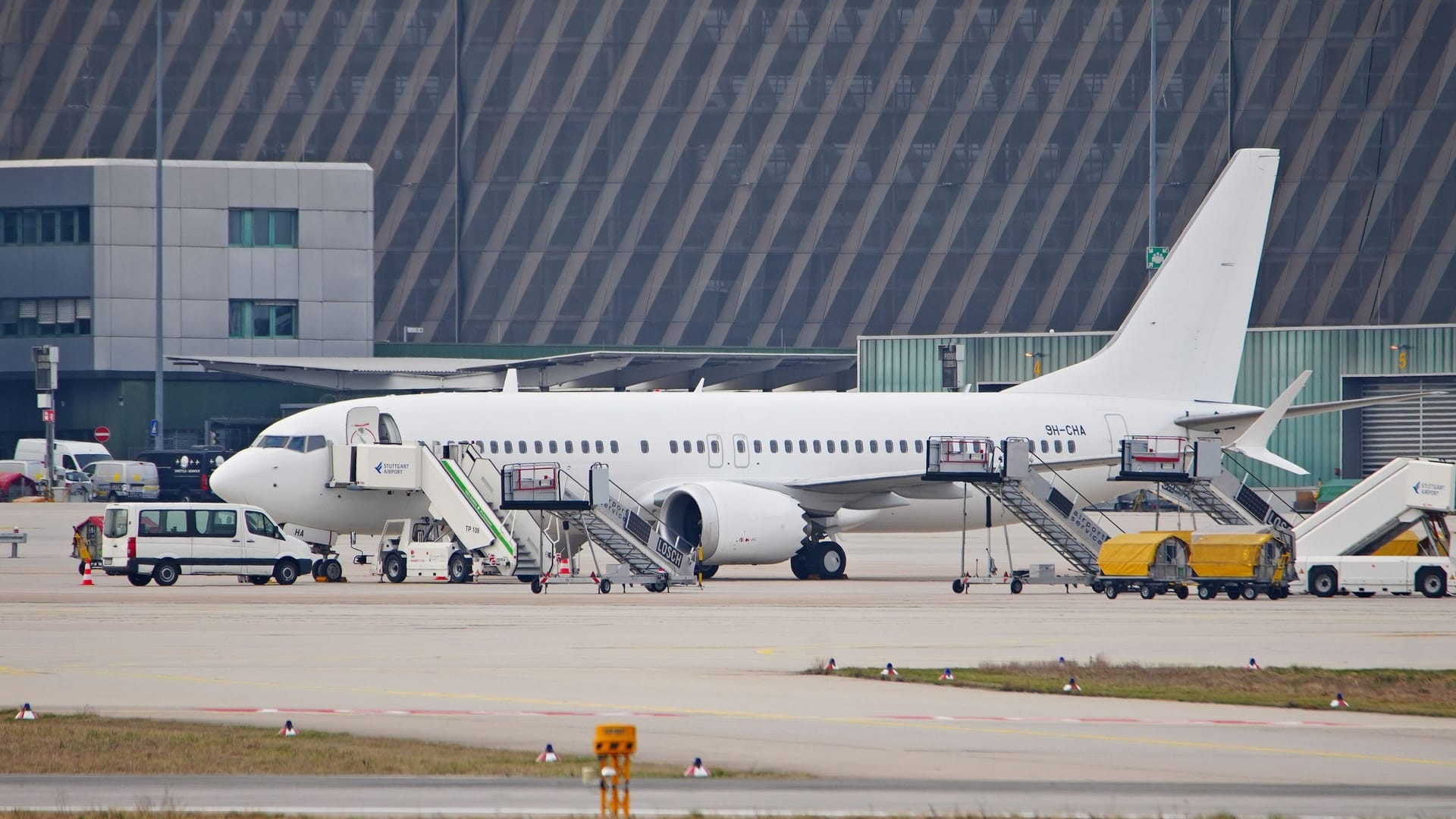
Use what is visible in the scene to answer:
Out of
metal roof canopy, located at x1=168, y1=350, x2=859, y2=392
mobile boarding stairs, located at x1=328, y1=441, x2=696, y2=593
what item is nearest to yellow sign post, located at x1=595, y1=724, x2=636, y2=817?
mobile boarding stairs, located at x1=328, y1=441, x2=696, y2=593

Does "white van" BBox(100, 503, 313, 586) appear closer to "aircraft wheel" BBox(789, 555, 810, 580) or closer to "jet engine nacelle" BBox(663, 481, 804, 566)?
"jet engine nacelle" BBox(663, 481, 804, 566)

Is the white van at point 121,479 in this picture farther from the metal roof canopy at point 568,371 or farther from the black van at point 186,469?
the metal roof canopy at point 568,371

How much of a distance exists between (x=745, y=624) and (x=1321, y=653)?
8.55 meters

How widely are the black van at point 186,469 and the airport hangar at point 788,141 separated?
28.1m

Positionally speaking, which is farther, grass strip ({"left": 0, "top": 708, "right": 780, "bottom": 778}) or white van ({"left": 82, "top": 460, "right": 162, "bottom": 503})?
white van ({"left": 82, "top": 460, "right": 162, "bottom": 503})

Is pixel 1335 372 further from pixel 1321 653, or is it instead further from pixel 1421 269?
pixel 1321 653

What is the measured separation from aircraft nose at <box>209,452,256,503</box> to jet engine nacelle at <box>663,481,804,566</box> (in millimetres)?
8860

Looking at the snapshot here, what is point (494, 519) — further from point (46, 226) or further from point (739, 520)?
point (46, 226)

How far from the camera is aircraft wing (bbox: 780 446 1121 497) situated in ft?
141

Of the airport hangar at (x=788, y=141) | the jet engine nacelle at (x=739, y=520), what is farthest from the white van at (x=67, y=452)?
the jet engine nacelle at (x=739, y=520)

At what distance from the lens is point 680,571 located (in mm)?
40031

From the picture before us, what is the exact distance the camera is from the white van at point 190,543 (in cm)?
4034

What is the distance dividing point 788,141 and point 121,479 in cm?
4434

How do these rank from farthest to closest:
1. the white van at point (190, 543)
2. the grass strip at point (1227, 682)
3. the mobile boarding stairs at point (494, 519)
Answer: the white van at point (190, 543) → the mobile boarding stairs at point (494, 519) → the grass strip at point (1227, 682)
